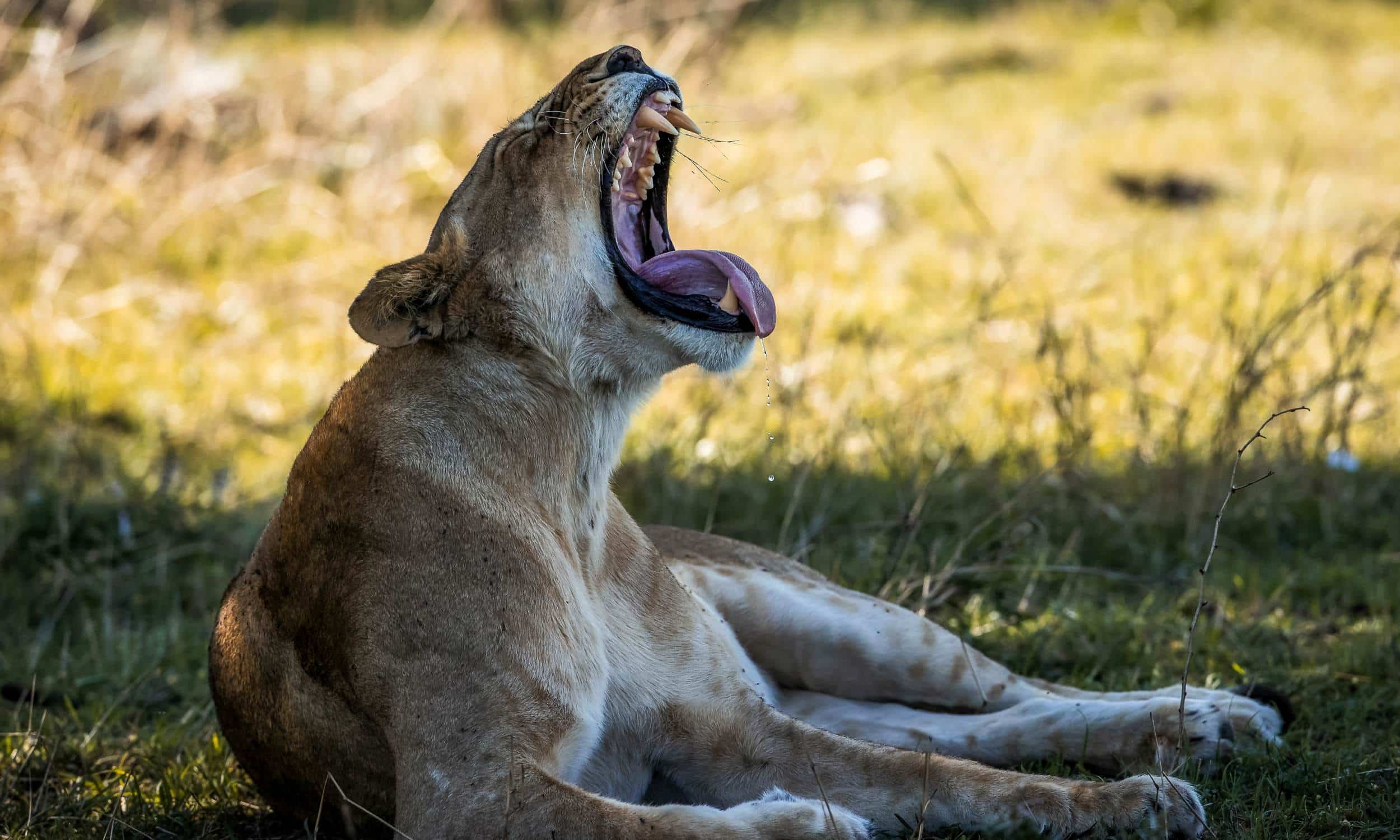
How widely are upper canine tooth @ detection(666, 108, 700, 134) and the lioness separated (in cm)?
1

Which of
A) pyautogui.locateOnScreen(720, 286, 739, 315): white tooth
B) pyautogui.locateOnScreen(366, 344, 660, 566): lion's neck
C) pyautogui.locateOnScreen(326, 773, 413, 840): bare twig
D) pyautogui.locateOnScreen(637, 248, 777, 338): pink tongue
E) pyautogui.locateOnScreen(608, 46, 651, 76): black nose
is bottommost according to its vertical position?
pyautogui.locateOnScreen(326, 773, 413, 840): bare twig

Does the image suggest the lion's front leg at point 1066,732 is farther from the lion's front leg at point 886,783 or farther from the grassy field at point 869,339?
the lion's front leg at point 886,783

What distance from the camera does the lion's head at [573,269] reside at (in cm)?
287

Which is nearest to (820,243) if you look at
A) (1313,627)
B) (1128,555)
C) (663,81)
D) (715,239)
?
(715,239)

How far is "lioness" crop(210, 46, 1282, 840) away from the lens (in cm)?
262

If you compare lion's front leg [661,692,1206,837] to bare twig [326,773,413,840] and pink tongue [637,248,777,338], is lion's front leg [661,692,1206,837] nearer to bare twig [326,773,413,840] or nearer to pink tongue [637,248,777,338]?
bare twig [326,773,413,840]

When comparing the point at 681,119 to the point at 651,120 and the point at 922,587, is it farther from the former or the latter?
the point at 922,587

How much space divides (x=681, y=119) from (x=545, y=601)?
3.67 feet

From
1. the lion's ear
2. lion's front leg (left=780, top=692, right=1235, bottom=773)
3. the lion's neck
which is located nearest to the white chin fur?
the lion's neck

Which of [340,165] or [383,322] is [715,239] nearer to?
[340,165]

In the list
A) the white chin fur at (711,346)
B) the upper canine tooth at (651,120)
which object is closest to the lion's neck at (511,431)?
the white chin fur at (711,346)

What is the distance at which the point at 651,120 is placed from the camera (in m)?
3.13

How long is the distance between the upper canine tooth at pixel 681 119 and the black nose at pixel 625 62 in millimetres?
98

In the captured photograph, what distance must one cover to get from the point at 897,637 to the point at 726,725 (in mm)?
743
